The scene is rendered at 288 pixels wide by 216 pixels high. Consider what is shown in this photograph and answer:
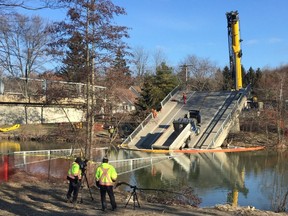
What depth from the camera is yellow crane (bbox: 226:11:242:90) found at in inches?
1679

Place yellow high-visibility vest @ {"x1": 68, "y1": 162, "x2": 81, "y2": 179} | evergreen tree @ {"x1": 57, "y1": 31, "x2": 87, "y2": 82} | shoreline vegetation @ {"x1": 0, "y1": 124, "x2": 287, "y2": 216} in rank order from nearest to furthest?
shoreline vegetation @ {"x1": 0, "y1": 124, "x2": 287, "y2": 216} → yellow high-visibility vest @ {"x1": 68, "y1": 162, "x2": 81, "y2": 179} → evergreen tree @ {"x1": 57, "y1": 31, "x2": 87, "y2": 82}

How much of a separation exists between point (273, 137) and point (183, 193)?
85.6 feet

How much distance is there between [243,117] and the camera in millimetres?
42781

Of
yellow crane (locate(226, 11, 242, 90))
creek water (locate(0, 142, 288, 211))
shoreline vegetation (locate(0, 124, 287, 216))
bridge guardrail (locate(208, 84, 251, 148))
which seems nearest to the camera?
shoreline vegetation (locate(0, 124, 287, 216))

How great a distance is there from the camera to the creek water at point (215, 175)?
17.5 m

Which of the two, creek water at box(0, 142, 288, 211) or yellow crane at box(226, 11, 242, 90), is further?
yellow crane at box(226, 11, 242, 90)

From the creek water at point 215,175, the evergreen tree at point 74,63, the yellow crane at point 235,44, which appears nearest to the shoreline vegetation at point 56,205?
the creek water at point 215,175

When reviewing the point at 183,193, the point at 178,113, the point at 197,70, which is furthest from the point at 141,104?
the point at 197,70

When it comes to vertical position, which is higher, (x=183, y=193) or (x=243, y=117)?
(x=243, y=117)

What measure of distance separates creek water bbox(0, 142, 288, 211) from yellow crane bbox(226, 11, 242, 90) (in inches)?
560

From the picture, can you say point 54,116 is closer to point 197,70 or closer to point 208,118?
point 208,118

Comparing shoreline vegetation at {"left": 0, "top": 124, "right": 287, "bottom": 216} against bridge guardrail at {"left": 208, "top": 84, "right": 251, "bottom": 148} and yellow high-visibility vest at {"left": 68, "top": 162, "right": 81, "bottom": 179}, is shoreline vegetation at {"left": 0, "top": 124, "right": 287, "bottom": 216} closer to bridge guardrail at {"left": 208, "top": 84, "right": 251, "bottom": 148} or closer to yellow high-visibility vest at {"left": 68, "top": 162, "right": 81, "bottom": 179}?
yellow high-visibility vest at {"left": 68, "top": 162, "right": 81, "bottom": 179}

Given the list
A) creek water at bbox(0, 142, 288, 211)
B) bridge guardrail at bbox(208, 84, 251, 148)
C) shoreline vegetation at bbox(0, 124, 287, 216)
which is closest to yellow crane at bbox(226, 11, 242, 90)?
bridge guardrail at bbox(208, 84, 251, 148)

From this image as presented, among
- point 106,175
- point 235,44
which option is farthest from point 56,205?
point 235,44
